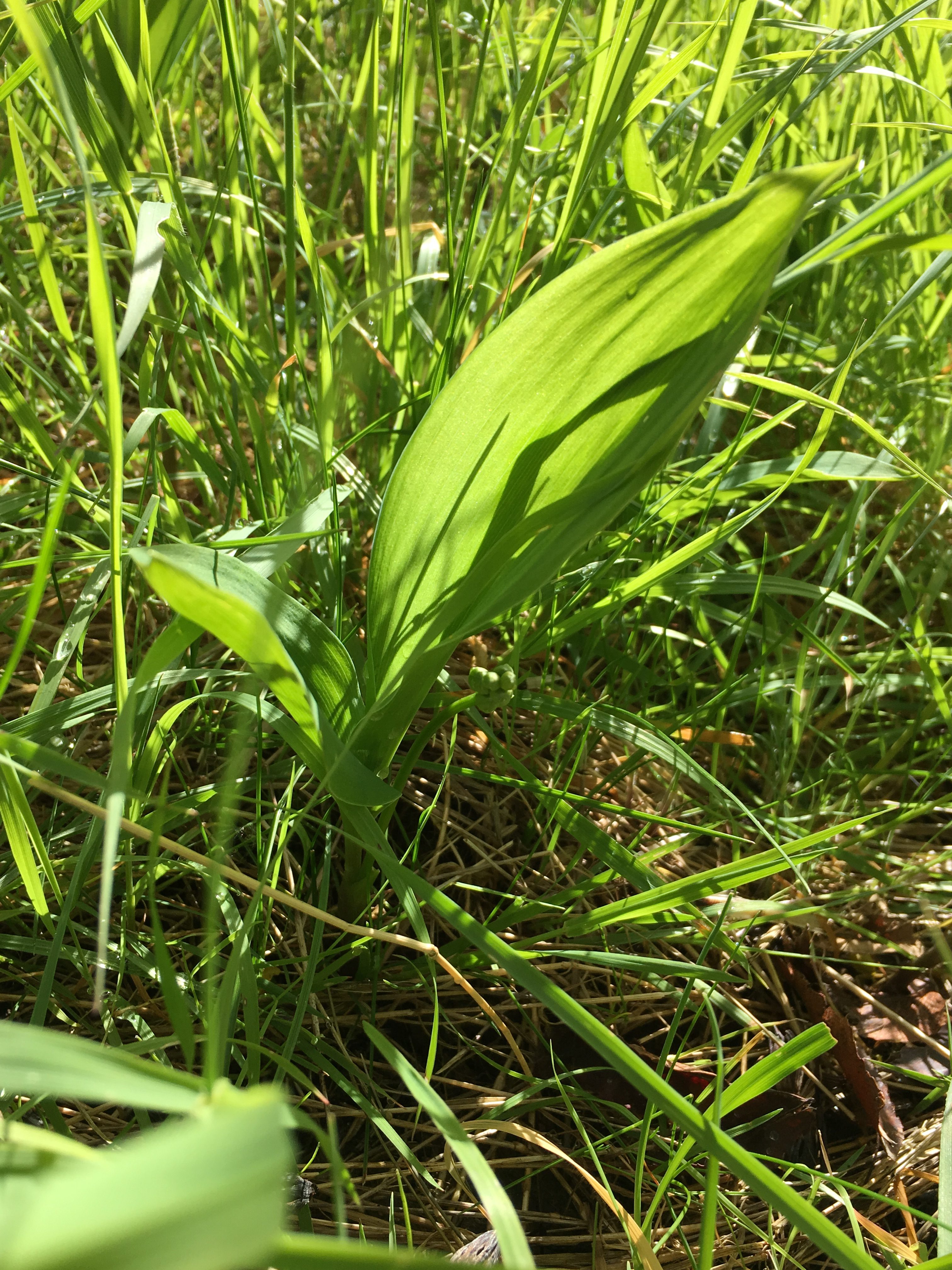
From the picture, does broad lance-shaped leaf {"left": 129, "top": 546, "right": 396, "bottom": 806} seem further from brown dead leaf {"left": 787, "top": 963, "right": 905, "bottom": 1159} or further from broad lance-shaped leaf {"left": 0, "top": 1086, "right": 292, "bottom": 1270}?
brown dead leaf {"left": 787, "top": 963, "right": 905, "bottom": 1159}

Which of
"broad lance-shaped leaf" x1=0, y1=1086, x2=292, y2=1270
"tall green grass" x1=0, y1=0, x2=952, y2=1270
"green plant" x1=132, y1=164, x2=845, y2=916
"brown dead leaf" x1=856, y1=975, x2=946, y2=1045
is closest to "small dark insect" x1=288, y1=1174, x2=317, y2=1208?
"tall green grass" x1=0, y1=0, x2=952, y2=1270

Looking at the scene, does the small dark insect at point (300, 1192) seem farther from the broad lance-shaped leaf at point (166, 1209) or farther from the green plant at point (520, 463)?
the broad lance-shaped leaf at point (166, 1209)

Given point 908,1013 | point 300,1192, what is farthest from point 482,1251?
point 908,1013

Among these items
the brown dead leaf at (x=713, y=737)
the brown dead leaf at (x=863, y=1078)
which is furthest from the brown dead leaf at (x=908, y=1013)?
the brown dead leaf at (x=713, y=737)

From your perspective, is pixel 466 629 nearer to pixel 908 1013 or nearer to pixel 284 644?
pixel 284 644

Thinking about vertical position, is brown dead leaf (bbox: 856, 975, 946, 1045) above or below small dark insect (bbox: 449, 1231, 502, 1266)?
below

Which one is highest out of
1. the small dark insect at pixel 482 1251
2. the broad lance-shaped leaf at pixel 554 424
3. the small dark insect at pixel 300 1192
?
the broad lance-shaped leaf at pixel 554 424
